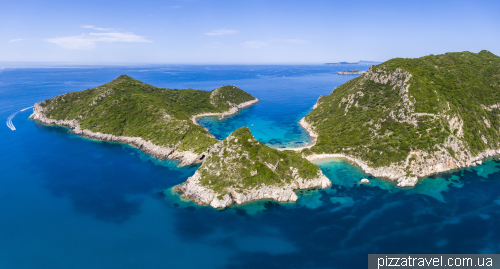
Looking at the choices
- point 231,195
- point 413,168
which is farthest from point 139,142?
point 413,168

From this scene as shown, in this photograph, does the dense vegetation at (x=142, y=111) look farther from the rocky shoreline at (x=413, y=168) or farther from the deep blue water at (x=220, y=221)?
the rocky shoreline at (x=413, y=168)

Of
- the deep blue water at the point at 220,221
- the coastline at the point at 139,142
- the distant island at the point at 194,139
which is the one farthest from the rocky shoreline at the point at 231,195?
the coastline at the point at 139,142

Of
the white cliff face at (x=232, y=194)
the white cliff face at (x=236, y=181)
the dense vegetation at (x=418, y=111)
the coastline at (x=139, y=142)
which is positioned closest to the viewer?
the white cliff face at (x=232, y=194)

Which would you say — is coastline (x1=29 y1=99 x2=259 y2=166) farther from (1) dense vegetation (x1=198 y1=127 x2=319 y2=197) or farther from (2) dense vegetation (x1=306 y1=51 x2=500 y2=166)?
(2) dense vegetation (x1=306 y1=51 x2=500 y2=166)

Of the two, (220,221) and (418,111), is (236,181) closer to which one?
(220,221)

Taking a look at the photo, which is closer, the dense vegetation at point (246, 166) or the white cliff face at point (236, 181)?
the white cliff face at point (236, 181)

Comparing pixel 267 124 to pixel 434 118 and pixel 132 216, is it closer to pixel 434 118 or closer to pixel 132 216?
pixel 434 118

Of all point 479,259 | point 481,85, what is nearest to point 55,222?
point 479,259
